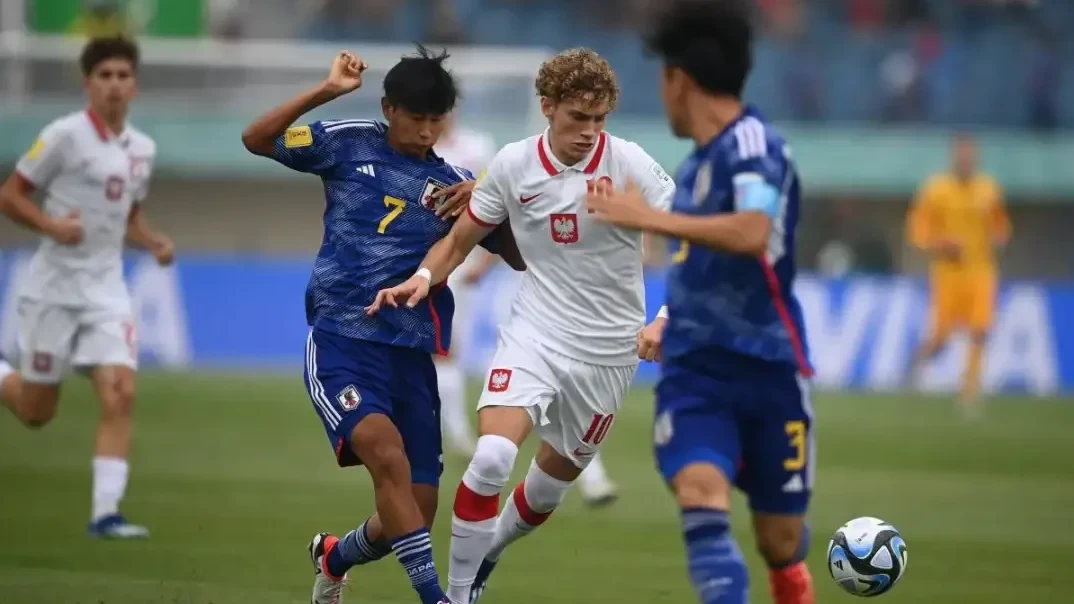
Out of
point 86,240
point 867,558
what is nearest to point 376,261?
point 867,558

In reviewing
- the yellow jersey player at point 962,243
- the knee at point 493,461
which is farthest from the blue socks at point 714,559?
the yellow jersey player at point 962,243

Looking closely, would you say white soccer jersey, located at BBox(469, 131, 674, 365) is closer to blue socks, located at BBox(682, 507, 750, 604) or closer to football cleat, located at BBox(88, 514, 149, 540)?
blue socks, located at BBox(682, 507, 750, 604)

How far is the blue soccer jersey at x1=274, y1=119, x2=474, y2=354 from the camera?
730 cm

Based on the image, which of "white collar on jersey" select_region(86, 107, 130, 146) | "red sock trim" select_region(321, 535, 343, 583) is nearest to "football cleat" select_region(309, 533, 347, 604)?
"red sock trim" select_region(321, 535, 343, 583)

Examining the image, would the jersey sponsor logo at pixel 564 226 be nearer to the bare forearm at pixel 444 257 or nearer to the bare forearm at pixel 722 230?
the bare forearm at pixel 444 257

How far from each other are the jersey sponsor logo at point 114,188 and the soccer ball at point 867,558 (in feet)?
16.5

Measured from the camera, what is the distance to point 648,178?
760cm

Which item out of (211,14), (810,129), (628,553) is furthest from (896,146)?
(628,553)

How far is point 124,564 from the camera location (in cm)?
881

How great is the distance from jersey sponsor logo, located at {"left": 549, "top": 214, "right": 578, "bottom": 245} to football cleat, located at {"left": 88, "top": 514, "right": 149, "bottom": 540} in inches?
143

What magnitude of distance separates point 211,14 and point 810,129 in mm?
9923

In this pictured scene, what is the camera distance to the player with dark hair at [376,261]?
718cm

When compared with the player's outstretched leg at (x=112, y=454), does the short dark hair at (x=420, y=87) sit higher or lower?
higher

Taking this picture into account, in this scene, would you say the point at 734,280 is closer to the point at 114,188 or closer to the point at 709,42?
the point at 709,42
